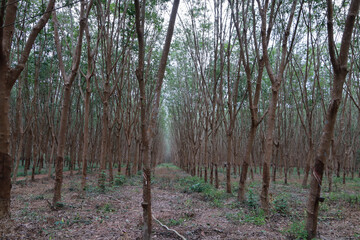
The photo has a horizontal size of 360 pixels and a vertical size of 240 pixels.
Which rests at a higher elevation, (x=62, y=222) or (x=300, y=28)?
(x=300, y=28)

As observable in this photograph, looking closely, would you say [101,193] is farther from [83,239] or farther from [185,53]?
[185,53]

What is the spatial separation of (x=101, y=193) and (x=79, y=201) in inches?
56.6

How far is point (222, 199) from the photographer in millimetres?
7777

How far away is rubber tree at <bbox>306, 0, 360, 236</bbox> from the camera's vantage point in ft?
11.5

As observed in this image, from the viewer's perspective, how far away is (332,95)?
377 centimetres

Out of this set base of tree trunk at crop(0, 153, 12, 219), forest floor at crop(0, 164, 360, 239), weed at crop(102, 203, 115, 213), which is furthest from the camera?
weed at crop(102, 203, 115, 213)

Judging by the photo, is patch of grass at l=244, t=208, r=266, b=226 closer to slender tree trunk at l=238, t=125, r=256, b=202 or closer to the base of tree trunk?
slender tree trunk at l=238, t=125, r=256, b=202

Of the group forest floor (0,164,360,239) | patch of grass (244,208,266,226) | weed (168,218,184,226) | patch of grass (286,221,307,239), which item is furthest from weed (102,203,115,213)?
patch of grass (286,221,307,239)

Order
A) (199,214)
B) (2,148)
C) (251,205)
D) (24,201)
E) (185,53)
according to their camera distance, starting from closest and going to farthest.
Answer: (2,148)
(199,214)
(251,205)
(24,201)
(185,53)

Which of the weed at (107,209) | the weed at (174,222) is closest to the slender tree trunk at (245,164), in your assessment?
the weed at (174,222)

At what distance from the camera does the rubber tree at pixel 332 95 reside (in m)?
3.50

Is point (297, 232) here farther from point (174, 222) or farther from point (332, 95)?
point (332, 95)

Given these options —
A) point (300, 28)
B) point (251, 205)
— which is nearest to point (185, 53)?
point (300, 28)

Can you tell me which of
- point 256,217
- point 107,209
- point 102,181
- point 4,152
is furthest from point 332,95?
point 102,181
